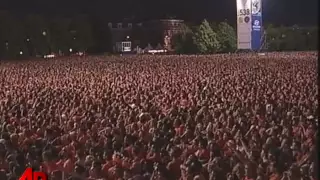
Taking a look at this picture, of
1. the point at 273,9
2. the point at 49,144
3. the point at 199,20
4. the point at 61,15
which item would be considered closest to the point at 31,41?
the point at 61,15

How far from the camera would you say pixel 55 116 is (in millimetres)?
13977

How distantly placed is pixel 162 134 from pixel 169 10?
4154 inches

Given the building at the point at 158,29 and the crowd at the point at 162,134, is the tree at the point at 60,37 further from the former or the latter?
the crowd at the point at 162,134

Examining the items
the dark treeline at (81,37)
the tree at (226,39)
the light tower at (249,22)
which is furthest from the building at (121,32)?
the light tower at (249,22)

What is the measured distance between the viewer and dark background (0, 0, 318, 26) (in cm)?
10231

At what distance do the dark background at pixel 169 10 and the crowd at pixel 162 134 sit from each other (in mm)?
82050

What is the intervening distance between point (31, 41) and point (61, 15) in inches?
763

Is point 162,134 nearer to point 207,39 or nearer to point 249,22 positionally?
point 249,22

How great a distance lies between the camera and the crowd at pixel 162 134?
8.51m

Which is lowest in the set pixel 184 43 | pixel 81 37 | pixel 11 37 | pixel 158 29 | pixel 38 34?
pixel 184 43

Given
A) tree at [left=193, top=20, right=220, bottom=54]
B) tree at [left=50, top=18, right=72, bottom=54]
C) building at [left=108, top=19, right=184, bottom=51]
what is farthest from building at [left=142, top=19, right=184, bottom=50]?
tree at [left=50, top=18, right=72, bottom=54]

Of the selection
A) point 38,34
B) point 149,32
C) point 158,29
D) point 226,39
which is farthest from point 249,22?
point 158,29

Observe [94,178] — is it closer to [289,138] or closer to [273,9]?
[289,138]

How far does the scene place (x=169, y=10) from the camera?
116 metres
